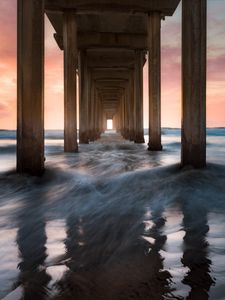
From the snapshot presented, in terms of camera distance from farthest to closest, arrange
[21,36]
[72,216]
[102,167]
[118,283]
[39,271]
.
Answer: [102,167] < [21,36] < [72,216] < [39,271] < [118,283]

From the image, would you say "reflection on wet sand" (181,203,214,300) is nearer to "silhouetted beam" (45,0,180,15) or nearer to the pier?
the pier

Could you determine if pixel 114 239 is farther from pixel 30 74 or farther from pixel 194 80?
pixel 194 80

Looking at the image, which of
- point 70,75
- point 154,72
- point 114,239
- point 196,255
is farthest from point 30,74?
point 154,72

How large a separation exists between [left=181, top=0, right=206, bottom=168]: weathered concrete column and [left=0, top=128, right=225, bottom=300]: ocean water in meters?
0.95

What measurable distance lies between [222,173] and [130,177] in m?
1.95

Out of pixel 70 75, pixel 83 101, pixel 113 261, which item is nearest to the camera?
pixel 113 261

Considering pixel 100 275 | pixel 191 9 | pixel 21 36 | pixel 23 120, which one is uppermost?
pixel 191 9

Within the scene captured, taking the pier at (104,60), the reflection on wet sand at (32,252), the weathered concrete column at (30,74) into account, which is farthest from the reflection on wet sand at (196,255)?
the weathered concrete column at (30,74)

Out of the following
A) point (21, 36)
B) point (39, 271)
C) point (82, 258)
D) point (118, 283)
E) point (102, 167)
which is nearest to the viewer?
point (118, 283)

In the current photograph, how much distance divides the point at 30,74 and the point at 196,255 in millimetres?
5163

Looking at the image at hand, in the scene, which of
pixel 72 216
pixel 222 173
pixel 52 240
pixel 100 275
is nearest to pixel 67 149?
pixel 222 173

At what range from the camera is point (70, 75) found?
13.2 meters

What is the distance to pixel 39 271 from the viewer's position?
259 cm

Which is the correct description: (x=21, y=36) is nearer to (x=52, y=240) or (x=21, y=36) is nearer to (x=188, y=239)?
(x=52, y=240)
